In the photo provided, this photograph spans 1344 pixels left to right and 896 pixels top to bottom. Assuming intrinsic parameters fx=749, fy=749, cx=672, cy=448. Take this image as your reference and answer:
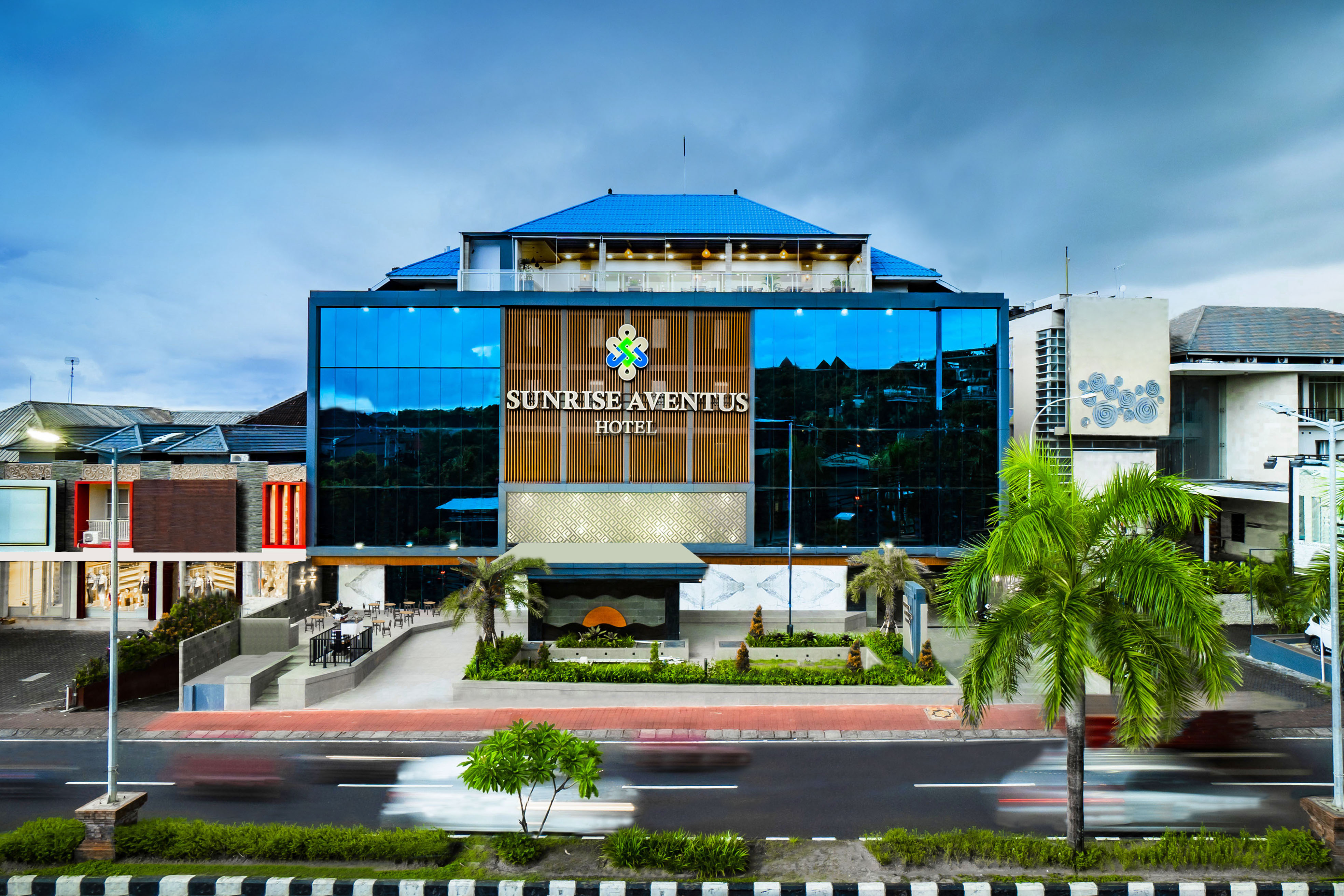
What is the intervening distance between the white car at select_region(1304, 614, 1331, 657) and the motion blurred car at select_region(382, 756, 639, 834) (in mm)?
22381

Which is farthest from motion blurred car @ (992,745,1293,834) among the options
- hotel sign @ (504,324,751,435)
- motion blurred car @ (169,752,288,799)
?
hotel sign @ (504,324,751,435)

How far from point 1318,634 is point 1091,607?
22.9 m

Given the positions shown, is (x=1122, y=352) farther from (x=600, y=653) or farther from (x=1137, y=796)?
(x=600, y=653)

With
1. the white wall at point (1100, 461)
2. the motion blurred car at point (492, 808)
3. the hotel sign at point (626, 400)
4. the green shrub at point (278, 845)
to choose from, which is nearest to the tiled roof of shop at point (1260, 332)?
the white wall at point (1100, 461)

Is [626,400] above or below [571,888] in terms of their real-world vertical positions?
above

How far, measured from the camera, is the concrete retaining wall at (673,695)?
24359mm

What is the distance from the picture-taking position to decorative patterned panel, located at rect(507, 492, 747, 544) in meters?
37.8

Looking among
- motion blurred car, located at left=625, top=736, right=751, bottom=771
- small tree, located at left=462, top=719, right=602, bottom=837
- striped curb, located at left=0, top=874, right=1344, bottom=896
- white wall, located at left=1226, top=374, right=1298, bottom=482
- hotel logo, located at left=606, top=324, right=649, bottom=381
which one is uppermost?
hotel logo, located at left=606, top=324, right=649, bottom=381

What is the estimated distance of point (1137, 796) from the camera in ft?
57.2

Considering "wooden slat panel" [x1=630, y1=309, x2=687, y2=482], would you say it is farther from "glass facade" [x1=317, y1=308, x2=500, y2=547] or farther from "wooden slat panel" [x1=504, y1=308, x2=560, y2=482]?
"glass facade" [x1=317, y1=308, x2=500, y2=547]

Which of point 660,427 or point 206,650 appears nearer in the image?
point 206,650

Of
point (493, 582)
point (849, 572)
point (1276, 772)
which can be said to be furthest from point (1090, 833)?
point (849, 572)

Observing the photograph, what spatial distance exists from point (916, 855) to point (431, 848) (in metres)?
8.86

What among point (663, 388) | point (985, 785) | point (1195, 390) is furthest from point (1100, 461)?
point (985, 785)
